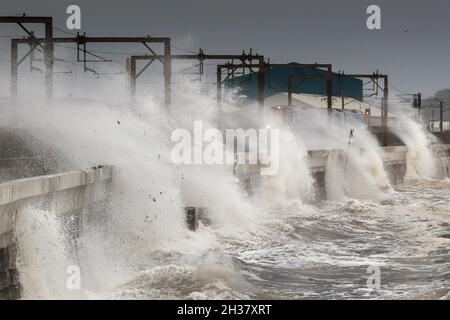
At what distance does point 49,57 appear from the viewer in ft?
93.3

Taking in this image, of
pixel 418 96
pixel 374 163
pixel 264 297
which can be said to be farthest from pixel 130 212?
pixel 418 96

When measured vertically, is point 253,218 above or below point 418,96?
below

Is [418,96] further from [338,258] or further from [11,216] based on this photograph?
[11,216]

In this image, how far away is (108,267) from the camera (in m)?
13.0

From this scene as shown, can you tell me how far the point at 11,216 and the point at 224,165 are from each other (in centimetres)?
1295

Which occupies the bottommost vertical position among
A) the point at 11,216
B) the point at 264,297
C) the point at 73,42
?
the point at 264,297

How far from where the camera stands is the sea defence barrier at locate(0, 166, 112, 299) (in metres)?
9.73

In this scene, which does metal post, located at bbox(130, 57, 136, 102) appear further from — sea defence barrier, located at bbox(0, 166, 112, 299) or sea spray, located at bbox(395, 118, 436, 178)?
sea spray, located at bbox(395, 118, 436, 178)

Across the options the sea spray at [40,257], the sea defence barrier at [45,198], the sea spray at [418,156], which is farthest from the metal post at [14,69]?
the sea spray at [418,156]

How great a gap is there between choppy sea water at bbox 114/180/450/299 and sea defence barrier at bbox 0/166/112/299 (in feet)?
5.58

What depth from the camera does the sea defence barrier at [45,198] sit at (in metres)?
9.73

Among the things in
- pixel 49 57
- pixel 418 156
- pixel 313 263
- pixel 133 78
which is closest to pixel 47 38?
pixel 49 57

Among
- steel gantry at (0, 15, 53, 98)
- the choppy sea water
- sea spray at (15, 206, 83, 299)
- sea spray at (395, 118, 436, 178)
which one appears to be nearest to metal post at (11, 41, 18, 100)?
steel gantry at (0, 15, 53, 98)

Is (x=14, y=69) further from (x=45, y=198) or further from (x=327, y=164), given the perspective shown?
(x=45, y=198)
